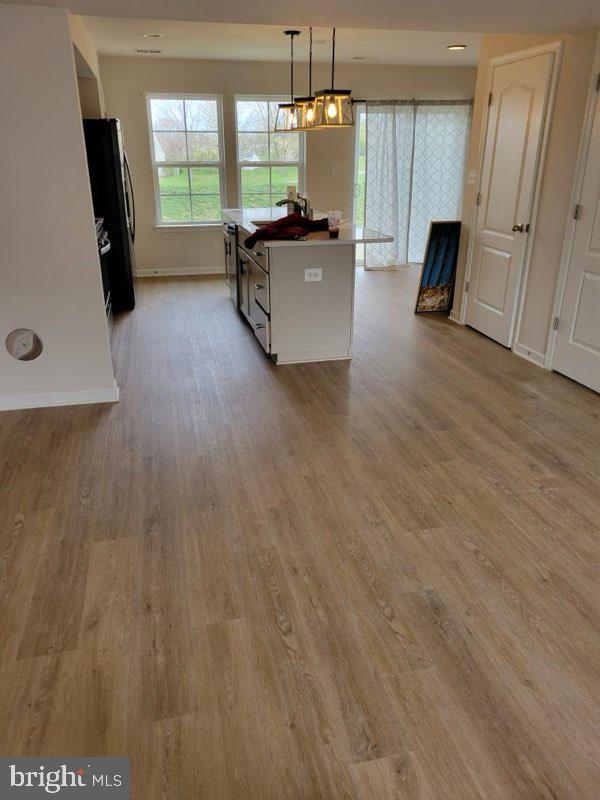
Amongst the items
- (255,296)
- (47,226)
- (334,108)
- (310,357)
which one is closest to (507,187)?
(334,108)

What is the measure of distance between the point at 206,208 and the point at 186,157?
25.5 inches

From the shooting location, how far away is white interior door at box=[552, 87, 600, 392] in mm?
3784

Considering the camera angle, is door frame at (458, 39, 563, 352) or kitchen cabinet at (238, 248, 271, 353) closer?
door frame at (458, 39, 563, 352)

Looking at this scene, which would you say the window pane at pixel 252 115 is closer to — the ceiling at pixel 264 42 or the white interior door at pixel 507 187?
the ceiling at pixel 264 42

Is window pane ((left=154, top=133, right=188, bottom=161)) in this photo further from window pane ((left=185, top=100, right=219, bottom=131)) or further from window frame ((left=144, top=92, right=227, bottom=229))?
window pane ((left=185, top=100, right=219, bottom=131))

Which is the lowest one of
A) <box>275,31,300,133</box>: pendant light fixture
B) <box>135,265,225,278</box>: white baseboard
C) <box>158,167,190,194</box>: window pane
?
<box>135,265,225,278</box>: white baseboard

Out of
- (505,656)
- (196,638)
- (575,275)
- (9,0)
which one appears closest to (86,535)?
(196,638)

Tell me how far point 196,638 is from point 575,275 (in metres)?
3.48

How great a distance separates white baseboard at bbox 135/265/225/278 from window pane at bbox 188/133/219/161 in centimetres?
135

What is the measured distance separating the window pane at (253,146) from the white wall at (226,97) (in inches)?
4.9

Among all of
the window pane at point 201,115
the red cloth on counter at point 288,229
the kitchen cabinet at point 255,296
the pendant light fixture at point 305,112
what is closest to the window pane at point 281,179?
the window pane at point 201,115

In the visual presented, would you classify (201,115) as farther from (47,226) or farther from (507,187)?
(47,226)

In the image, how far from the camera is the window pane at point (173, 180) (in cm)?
726

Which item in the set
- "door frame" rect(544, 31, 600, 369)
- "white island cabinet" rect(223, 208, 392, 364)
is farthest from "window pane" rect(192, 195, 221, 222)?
"door frame" rect(544, 31, 600, 369)
